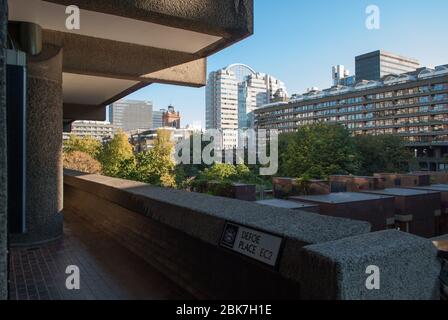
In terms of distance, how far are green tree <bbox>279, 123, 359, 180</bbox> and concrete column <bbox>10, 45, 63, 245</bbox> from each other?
4014 centimetres

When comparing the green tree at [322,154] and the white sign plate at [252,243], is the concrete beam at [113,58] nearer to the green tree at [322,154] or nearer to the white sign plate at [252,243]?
the white sign plate at [252,243]

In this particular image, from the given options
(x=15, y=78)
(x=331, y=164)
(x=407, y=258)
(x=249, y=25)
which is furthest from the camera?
(x=331, y=164)

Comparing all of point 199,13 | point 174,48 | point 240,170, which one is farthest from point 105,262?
point 240,170

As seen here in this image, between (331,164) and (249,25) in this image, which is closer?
(249,25)

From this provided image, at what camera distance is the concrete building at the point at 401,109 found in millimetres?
87512

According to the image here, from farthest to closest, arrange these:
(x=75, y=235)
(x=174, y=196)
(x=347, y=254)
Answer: (x=75, y=235)
(x=174, y=196)
(x=347, y=254)

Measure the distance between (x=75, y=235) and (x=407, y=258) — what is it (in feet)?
21.2

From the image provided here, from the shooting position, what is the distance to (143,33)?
6.89 meters

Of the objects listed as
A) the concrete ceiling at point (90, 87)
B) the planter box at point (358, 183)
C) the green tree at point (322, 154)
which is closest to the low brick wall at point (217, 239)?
the concrete ceiling at point (90, 87)

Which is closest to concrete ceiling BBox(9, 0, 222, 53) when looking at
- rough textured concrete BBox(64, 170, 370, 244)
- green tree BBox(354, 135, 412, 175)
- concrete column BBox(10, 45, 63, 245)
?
concrete column BBox(10, 45, 63, 245)

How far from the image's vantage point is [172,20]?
5207 millimetres

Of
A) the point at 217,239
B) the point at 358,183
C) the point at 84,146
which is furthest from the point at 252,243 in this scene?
the point at 84,146

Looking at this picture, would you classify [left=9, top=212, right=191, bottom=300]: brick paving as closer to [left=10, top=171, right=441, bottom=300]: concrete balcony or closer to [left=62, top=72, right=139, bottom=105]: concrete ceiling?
[left=10, top=171, right=441, bottom=300]: concrete balcony

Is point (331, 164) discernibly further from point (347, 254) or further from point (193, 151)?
point (347, 254)
